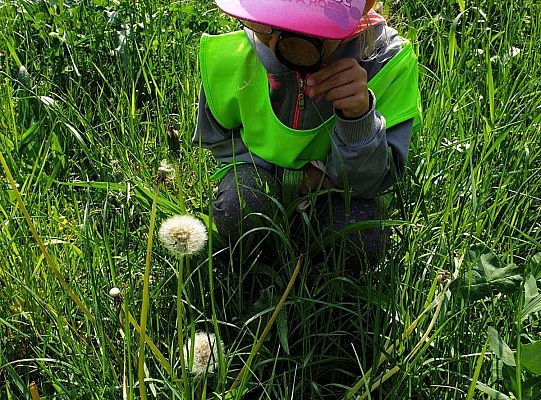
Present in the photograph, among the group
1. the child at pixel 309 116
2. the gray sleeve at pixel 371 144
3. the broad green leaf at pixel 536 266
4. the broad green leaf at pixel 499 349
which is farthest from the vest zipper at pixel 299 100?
the broad green leaf at pixel 499 349

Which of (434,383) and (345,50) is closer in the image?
(434,383)

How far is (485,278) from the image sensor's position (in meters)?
1.33

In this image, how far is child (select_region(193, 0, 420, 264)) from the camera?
151 centimetres

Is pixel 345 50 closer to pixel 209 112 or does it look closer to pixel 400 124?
pixel 400 124

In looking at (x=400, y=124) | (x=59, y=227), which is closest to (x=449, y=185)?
(x=400, y=124)

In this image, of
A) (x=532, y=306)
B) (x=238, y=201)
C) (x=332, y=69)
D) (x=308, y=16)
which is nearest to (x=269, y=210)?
(x=238, y=201)

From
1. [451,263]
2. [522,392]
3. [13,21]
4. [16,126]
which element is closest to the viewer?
[522,392]

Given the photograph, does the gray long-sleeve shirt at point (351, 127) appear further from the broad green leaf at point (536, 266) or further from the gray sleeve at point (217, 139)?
the broad green leaf at point (536, 266)

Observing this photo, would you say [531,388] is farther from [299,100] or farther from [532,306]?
[299,100]

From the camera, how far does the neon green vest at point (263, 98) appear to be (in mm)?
1687

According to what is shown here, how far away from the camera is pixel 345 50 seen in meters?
1.62

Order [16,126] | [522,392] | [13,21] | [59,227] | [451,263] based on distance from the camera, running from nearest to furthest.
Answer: [522,392], [451,263], [59,227], [16,126], [13,21]

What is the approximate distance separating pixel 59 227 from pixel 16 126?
1.33 ft

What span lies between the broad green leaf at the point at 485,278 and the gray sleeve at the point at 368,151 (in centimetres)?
29
